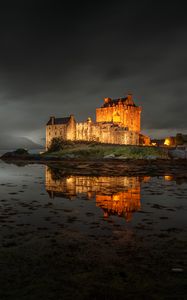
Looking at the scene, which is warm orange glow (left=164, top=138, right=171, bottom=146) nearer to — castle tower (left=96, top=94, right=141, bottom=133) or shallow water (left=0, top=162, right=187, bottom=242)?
castle tower (left=96, top=94, right=141, bottom=133)

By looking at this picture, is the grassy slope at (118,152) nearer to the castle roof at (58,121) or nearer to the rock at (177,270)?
the castle roof at (58,121)

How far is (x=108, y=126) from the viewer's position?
336 ft

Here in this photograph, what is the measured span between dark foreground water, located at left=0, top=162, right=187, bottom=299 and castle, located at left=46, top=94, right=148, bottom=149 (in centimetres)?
8610

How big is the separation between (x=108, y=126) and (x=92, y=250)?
313 feet

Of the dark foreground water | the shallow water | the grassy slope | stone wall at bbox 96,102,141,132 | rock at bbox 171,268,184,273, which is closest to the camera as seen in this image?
the dark foreground water

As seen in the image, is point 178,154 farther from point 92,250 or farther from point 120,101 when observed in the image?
point 92,250

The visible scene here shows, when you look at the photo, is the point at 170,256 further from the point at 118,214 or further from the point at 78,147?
the point at 78,147

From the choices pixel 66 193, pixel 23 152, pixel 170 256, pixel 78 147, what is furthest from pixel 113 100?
pixel 170 256

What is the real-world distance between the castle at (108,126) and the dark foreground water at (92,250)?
3390 inches

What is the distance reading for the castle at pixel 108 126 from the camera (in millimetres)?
100812

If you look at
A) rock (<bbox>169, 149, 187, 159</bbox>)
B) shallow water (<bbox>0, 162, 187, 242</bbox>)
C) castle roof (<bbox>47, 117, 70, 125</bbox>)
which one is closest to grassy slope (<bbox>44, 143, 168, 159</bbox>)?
rock (<bbox>169, 149, 187, 159</bbox>)

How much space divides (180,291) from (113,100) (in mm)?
120573

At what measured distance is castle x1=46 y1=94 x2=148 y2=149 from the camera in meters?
101

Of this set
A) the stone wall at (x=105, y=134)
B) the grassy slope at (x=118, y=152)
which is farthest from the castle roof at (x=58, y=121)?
the grassy slope at (x=118, y=152)
